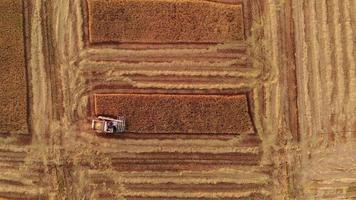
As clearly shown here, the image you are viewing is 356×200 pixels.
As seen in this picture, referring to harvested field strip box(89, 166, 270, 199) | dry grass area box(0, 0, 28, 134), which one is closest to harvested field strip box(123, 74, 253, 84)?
harvested field strip box(89, 166, 270, 199)

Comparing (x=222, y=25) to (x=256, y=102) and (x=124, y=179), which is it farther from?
(x=124, y=179)

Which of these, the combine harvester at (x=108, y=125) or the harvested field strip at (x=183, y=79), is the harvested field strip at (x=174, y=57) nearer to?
the harvested field strip at (x=183, y=79)

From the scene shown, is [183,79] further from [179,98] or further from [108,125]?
[108,125]

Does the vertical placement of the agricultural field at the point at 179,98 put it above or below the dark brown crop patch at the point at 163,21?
below

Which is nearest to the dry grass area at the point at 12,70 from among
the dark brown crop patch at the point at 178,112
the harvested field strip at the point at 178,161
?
the dark brown crop patch at the point at 178,112

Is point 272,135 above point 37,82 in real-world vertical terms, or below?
below

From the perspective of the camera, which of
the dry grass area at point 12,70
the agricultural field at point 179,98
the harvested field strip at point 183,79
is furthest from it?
the harvested field strip at point 183,79

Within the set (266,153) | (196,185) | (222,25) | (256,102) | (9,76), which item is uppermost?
(222,25)

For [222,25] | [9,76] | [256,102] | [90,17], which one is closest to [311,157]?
[256,102]
